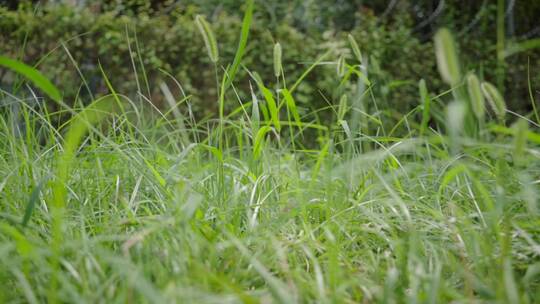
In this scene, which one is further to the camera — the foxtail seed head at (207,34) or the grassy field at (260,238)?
the foxtail seed head at (207,34)

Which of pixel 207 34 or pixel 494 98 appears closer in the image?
pixel 494 98

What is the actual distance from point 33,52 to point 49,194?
311cm

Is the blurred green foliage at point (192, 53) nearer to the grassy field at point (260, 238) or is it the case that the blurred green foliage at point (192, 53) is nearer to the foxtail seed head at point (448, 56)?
the grassy field at point (260, 238)

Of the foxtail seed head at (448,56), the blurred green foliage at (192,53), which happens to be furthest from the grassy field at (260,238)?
Answer: the blurred green foliage at (192,53)

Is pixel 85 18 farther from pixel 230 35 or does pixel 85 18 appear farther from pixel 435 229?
pixel 435 229

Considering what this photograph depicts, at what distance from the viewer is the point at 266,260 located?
111 cm

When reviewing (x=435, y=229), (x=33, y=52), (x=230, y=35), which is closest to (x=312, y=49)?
(x=230, y=35)

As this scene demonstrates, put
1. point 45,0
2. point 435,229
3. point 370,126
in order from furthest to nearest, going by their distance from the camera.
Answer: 1. point 45,0
2. point 370,126
3. point 435,229

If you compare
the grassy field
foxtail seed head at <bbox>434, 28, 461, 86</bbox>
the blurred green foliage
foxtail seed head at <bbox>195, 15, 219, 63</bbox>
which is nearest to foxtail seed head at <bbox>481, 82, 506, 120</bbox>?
the grassy field

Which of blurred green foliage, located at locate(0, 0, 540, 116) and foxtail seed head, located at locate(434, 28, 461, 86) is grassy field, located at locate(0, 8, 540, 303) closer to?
foxtail seed head, located at locate(434, 28, 461, 86)

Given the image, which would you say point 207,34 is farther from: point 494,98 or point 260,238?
point 494,98

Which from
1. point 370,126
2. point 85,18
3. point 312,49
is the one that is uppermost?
point 85,18

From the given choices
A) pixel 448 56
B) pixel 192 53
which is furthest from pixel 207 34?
pixel 192 53

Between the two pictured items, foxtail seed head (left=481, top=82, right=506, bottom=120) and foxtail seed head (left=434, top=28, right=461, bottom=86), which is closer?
foxtail seed head (left=434, top=28, right=461, bottom=86)
